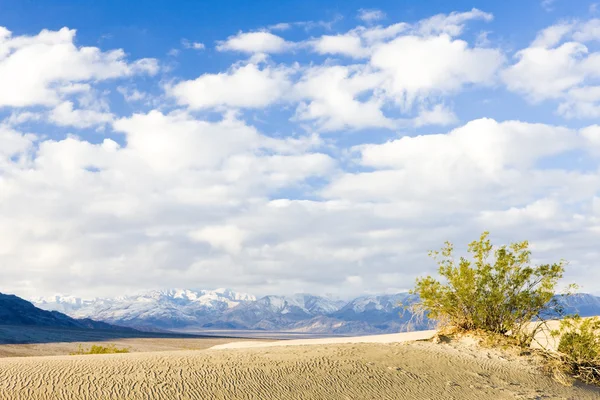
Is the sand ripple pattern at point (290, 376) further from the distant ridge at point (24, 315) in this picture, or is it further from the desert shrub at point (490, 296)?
the distant ridge at point (24, 315)

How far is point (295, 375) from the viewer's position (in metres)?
11.9

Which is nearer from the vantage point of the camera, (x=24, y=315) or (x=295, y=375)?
(x=295, y=375)

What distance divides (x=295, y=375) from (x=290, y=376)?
0.14 metres

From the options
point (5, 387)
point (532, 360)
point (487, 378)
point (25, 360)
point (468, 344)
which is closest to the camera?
point (5, 387)

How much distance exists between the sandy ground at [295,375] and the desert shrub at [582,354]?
0.85 m

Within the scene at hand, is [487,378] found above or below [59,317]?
below

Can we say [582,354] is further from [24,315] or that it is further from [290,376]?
[24,315]

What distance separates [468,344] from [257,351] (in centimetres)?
594

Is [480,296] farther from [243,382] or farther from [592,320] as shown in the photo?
[243,382]

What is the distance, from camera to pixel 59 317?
195 m

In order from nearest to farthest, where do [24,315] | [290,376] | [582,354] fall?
[290,376]
[582,354]
[24,315]

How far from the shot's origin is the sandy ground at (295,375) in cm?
1016

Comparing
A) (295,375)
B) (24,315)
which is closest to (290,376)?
(295,375)

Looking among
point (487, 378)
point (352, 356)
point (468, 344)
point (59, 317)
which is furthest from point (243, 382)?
point (59, 317)
